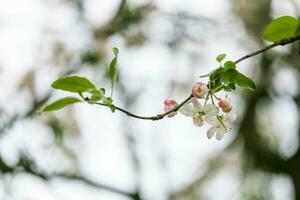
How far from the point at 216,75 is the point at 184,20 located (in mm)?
2445

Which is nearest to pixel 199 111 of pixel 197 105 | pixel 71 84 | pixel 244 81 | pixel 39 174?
pixel 197 105

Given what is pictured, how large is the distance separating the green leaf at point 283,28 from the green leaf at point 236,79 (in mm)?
106

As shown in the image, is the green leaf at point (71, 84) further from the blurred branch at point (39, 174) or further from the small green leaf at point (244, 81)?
the blurred branch at point (39, 174)

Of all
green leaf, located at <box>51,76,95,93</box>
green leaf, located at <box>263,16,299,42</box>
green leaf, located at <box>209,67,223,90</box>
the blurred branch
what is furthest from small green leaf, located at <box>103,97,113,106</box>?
the blurred branch

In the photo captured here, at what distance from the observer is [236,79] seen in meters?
0.76

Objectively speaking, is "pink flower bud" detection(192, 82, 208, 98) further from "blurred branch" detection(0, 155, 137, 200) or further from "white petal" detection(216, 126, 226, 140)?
"blurred branch" detection(0, 155, 137, 200)

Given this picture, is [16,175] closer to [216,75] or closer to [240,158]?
[240,158]

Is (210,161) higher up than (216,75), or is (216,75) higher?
(216,75)

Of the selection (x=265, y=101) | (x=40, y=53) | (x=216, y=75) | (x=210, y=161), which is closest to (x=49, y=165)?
(x=40, y=53)

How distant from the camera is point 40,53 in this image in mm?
2854

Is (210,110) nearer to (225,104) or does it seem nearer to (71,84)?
(225,104)

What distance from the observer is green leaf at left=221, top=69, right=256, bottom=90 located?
0.76 m

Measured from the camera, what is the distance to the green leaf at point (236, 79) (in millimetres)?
756

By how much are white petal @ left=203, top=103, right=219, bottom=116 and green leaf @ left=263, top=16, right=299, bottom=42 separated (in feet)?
0.68
